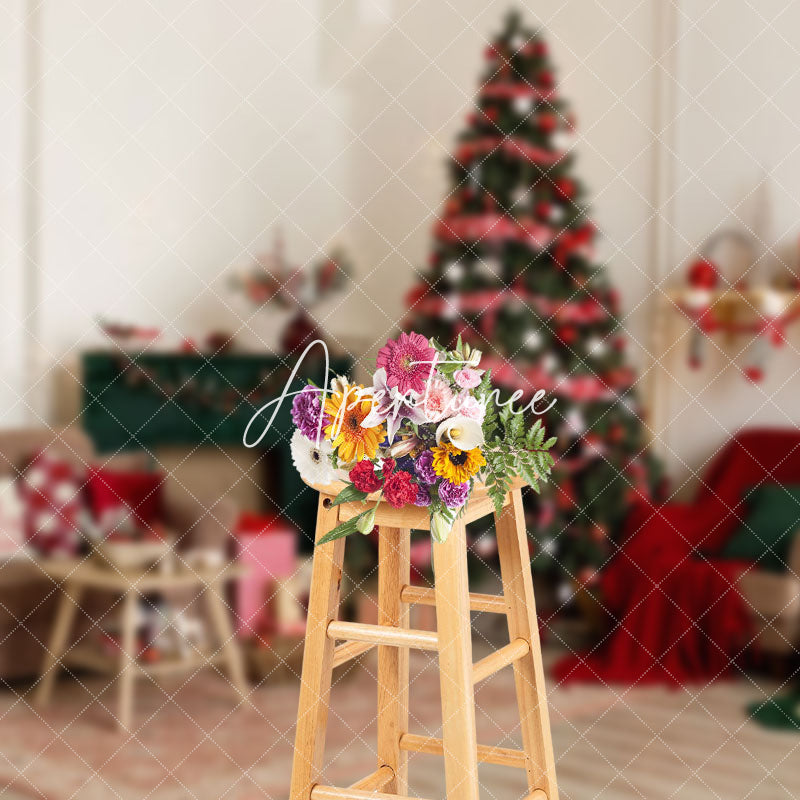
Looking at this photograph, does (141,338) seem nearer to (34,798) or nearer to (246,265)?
(246,265)

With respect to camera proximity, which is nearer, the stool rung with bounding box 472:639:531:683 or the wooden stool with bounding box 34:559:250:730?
the stool rung with bounding box 472:639:531:683

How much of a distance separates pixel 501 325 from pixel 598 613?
0.91 meters

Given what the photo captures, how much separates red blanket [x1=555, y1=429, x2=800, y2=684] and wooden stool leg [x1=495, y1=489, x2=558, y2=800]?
5.05 feet

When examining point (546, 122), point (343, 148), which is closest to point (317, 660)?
point (546, 122)

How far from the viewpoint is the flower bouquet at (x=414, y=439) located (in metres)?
1.28

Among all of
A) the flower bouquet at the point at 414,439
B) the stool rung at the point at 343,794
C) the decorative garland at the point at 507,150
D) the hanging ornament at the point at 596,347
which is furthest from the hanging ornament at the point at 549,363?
the stool rung at the point at 343,794

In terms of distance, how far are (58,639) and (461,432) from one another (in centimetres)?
171

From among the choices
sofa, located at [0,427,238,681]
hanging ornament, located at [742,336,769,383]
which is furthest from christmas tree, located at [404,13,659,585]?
sofa, located at [0,427,238,681]

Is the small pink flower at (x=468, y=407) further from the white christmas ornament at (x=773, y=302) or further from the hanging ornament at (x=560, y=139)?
the white christmas ornament at (x=773, y=302)

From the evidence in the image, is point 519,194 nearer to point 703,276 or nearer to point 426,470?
point 703,276

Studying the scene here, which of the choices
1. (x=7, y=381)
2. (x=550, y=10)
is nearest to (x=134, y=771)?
(x=7, y=381)

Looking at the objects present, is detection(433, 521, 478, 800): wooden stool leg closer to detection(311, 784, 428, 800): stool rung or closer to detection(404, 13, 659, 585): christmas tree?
detection(311, 784, 428, 800): stool rung

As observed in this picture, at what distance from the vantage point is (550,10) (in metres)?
3.61

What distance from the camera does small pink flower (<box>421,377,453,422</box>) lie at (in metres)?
1.30
